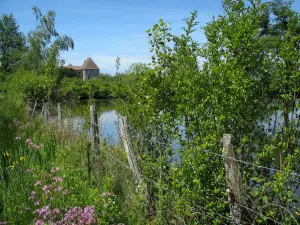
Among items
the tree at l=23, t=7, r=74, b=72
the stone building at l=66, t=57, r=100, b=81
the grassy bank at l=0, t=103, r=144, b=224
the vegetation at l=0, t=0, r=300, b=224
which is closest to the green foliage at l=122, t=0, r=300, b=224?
the vegetation at l=0, t=0, r=300, b=224

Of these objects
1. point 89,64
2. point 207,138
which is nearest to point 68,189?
point 207,138

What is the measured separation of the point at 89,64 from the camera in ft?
338

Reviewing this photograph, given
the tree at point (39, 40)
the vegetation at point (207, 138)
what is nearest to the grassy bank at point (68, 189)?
the vegetation at point (207, 138)

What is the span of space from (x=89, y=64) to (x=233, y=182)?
103817 millimetres

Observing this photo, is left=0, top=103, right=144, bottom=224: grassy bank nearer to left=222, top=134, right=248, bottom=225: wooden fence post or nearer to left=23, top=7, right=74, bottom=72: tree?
left=222, top=134, right=248, bottom=225: wooden fence post

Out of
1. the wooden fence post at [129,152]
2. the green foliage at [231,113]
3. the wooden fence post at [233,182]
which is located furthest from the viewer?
the wooden fence post at [129,152]

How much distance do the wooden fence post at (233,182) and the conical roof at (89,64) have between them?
336ft

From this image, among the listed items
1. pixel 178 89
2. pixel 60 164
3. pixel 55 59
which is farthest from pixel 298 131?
pixel 55 59

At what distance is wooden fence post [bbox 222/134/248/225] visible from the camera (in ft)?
8.33

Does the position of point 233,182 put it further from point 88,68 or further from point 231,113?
point 88,68

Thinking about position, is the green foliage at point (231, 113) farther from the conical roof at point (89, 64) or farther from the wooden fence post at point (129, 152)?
the conical roof at point (89, 64)

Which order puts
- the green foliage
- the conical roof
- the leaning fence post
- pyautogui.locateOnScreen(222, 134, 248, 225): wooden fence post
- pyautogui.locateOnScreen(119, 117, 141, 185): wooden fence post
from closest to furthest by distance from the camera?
pyautogui.locateOnScreen(222, 134, 248, 225): wooden fence post → the green foliage → the leaning fence post → pyautogui.locateOnScreen(119, 117, 141, 185): wooden fence post → the conical roof

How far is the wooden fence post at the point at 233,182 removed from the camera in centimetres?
254

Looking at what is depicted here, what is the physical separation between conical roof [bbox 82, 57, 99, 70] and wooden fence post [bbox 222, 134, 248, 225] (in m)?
103
